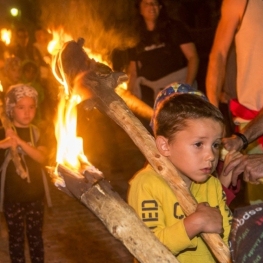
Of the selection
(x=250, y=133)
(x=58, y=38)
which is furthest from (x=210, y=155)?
(x=58, y=38)

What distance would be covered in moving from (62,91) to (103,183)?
45.5 inches

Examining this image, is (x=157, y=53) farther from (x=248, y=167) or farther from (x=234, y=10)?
(x=248, y=167)

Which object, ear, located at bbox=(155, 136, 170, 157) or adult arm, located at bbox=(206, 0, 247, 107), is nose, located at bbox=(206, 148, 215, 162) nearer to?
ear, located at bbox=(155, 136, 170, 157)

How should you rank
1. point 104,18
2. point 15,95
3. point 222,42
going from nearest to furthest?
point 222,42, point 15,95, point 104,18

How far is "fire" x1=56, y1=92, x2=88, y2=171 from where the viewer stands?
2.88 m

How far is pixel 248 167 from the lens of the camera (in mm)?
3109

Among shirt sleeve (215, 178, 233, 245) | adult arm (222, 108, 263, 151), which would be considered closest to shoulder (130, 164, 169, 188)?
shirt sleeve (215, 178, 233, 245)

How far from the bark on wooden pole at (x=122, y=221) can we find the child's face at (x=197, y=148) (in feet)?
1.66

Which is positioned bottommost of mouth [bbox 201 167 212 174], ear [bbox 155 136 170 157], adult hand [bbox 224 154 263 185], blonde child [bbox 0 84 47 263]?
blonde child [bbox 0 84 47 263]

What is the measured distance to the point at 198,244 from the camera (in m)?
3.09

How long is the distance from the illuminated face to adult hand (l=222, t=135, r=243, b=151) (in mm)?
3109

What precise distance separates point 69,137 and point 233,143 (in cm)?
103

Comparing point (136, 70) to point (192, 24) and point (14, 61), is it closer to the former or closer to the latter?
point (14, 61)

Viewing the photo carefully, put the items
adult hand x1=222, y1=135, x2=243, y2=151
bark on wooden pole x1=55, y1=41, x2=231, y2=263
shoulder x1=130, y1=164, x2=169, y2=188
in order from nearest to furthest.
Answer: bark on wooden pole x1=55, y1=41, x2=231, y2=263
shoulder x1=130, y1=164, x2=169, y2=188
adult hand x1=222, y1=135, x2=243, y2=151
